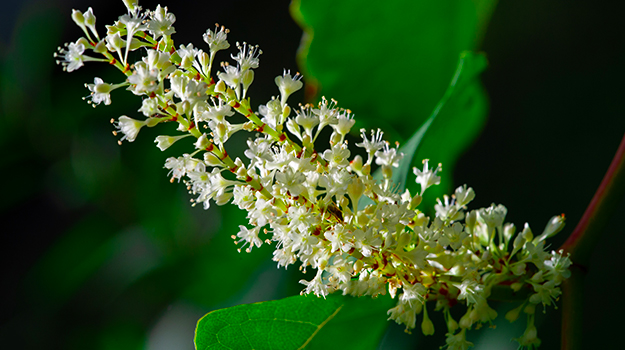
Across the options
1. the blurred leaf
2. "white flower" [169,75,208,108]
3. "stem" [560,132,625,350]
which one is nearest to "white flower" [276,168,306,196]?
"white flower" [169,75,208,108]

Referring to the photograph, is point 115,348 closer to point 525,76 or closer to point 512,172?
point 512,172

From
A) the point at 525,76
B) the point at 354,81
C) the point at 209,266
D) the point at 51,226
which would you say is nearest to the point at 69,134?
the point at 51,226

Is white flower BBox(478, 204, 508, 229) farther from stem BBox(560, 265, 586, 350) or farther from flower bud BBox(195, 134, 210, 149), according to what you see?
flower bud BBox(195, 134, 210, 149)

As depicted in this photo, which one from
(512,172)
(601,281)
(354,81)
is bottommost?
(601,281)

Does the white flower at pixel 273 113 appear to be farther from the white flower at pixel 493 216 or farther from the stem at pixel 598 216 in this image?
the stem at pixel 598 216

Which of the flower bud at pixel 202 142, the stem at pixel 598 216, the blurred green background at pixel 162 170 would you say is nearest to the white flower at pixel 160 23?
the flower bud at pixel 202 142

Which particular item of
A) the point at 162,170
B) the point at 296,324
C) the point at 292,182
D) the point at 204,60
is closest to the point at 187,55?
the point at 204,60
